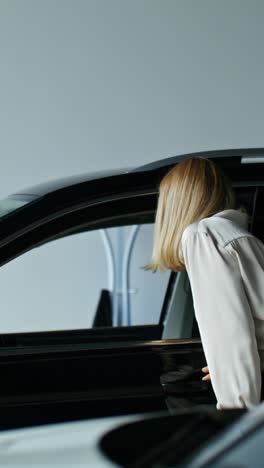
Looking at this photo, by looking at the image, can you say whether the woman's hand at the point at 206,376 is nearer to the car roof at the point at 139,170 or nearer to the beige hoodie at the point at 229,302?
the beige hoodie at the point at 229,302

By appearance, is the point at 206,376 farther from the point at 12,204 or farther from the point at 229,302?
the point at 12,204

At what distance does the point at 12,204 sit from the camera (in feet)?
11.8

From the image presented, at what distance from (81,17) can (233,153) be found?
4804mm

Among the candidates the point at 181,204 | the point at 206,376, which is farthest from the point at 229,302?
the point at 206,376

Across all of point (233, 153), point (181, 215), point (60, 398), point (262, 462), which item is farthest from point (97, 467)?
point (233, 153)

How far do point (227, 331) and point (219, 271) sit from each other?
0.16 metres

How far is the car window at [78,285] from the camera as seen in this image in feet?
27.6

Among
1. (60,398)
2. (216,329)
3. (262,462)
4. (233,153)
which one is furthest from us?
(233,153)

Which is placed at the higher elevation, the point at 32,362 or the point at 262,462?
the point at 262,462

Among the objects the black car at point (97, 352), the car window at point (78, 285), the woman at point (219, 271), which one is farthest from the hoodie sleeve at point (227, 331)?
the car window at point (78, 285)

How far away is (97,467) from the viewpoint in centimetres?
213

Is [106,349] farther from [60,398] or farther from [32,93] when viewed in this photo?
[32,93]

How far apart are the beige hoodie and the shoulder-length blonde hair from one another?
Result: 0.24 ft

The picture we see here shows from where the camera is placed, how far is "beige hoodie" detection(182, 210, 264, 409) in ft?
9.36
